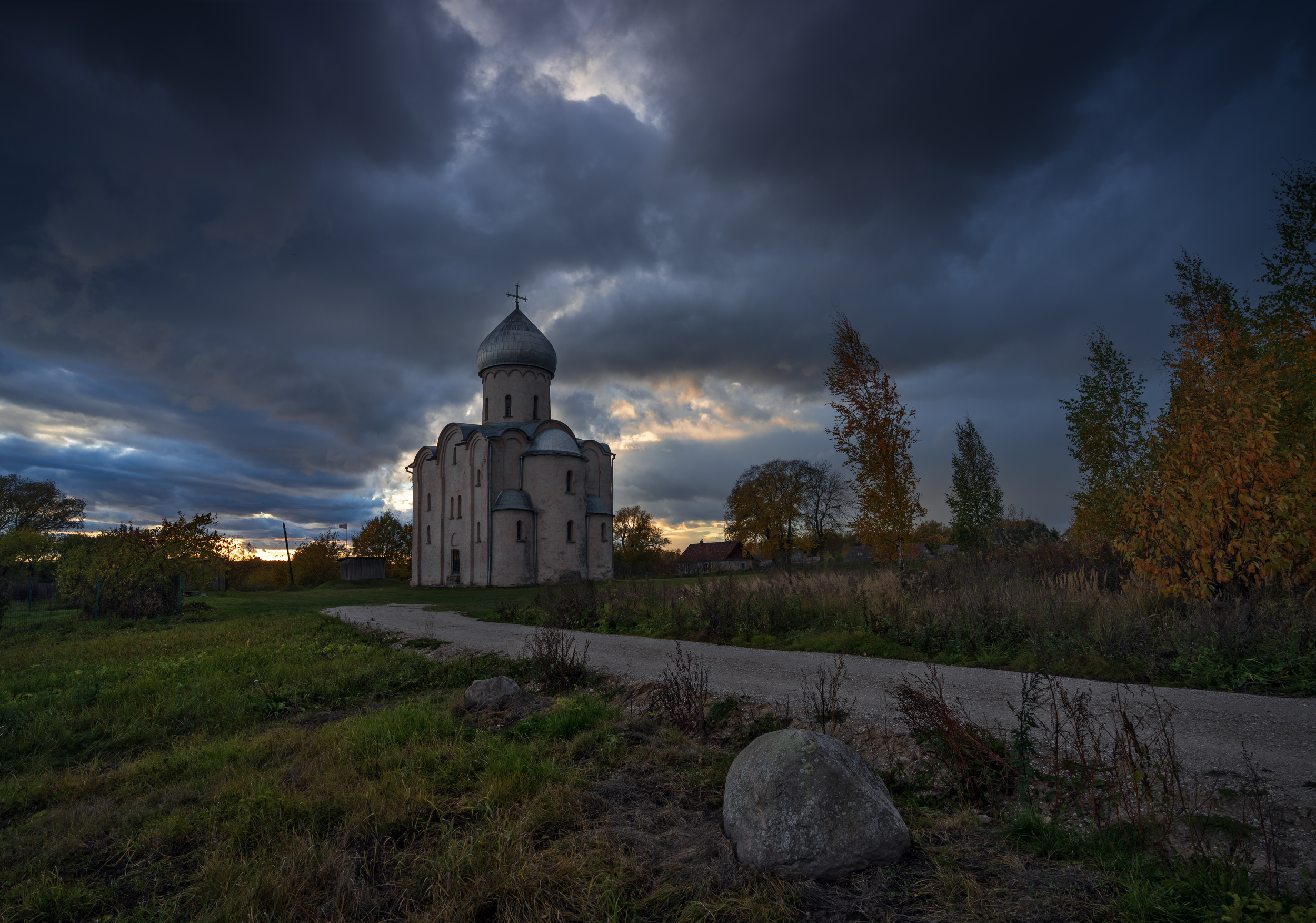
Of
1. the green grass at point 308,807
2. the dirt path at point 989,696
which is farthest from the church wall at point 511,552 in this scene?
the green grass at point 308,807

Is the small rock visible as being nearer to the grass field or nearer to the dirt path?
the grass field

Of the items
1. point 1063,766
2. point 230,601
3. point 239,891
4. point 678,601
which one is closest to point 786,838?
point 1063,766

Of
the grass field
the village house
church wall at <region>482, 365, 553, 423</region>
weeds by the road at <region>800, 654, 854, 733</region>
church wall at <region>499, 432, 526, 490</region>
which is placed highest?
church wall at <region>482, 365, 553, 423</region>

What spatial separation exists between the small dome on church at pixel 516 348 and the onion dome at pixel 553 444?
516 centimetres

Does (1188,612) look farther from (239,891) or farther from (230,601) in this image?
(230,601)

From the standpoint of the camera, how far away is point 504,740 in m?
5.62

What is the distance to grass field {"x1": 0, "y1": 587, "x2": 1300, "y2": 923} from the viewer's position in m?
3.13

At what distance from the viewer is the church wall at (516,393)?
141 ft

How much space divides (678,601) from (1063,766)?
1007cm

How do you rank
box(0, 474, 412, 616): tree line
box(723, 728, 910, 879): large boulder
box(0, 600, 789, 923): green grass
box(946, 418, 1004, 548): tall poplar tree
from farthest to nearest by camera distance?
box(946, 418, 1004, 548): tall poplar tree < box(0, 474, 412, 616): tree line < box(723, 728, 910, 879): large boulder < box(0, 600, 789, 923): green grass

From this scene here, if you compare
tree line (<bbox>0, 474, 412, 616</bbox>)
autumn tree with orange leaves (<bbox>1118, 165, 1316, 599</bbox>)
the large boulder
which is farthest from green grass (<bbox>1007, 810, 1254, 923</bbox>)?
tree line (<bbox>0, 474, 412, 616</bbox>)

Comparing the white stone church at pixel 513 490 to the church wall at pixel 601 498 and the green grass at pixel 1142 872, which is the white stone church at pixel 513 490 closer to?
the church wall at pixel 601 498

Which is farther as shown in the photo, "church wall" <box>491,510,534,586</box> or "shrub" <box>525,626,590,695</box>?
"church wall" <box>491,510,534,586</box>

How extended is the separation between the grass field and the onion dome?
105ft
